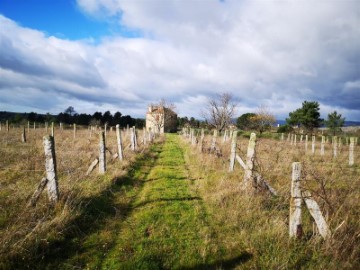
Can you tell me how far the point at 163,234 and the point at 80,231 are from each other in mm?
1698

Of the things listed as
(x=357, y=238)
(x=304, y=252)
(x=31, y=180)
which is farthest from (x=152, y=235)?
(x=31, y=180)

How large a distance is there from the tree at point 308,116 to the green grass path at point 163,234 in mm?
56364

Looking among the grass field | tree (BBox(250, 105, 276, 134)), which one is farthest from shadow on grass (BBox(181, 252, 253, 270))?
tree (BBox(250, 105, 276, 134))

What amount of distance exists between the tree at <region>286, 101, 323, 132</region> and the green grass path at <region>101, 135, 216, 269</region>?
56364 millimetres

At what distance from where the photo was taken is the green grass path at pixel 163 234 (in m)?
4.27

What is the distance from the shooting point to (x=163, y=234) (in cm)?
524

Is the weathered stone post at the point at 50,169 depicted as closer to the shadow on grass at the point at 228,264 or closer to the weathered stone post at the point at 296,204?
the shadow on grass at the point at 228,264

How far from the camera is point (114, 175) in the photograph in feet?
29.3

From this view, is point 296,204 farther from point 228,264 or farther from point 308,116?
point 308,116

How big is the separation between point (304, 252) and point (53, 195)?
211 inches

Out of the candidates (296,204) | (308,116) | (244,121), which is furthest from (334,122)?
(296,204)

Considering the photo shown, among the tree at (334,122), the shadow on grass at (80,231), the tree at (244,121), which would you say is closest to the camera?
the shadow on grass at (80,231)

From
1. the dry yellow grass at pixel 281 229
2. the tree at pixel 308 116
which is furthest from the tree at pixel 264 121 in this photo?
the dry yellow grass at pixel 281 229

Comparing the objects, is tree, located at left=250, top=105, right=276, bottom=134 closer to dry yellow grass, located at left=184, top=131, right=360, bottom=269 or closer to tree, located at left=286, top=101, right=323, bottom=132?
tree, located at left=286, top=101, right=323, bottom=132
